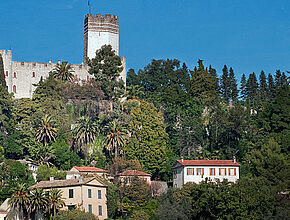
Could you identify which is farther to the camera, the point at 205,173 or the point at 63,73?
the point at 63,73

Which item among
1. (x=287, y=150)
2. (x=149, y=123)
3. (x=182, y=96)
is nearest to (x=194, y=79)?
(x=182, y=96)

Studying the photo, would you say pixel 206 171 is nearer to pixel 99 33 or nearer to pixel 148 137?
pixel 148 137

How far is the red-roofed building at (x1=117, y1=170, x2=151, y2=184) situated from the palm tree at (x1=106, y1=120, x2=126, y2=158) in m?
5.96

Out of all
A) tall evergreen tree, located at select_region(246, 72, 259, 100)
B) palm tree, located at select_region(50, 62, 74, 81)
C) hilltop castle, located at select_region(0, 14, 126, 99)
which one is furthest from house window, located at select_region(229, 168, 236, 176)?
tall evergreen tree, located at select_region(246, 72, 259, 100)

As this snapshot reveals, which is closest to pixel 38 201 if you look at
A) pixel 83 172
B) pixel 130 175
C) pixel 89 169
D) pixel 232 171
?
pixel 83 172

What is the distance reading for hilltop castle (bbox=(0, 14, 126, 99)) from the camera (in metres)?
92.8

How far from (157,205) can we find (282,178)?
1352cm

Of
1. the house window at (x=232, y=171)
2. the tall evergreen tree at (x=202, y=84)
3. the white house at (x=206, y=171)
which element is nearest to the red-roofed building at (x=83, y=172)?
the white house at (x=206, y=171)

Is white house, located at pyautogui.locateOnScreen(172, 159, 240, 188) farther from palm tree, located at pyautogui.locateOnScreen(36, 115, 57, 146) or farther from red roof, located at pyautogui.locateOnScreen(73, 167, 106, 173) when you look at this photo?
palm tree, located at pyautogui.locateOnScreen(36, 115, 57, 146)

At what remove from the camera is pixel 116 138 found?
81.8 meters

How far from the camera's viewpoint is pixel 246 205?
62.1 m

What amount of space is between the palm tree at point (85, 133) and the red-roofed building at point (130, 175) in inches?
344

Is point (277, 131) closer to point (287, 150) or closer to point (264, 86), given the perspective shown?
point (287, 150)

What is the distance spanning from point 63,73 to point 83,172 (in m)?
21.5
